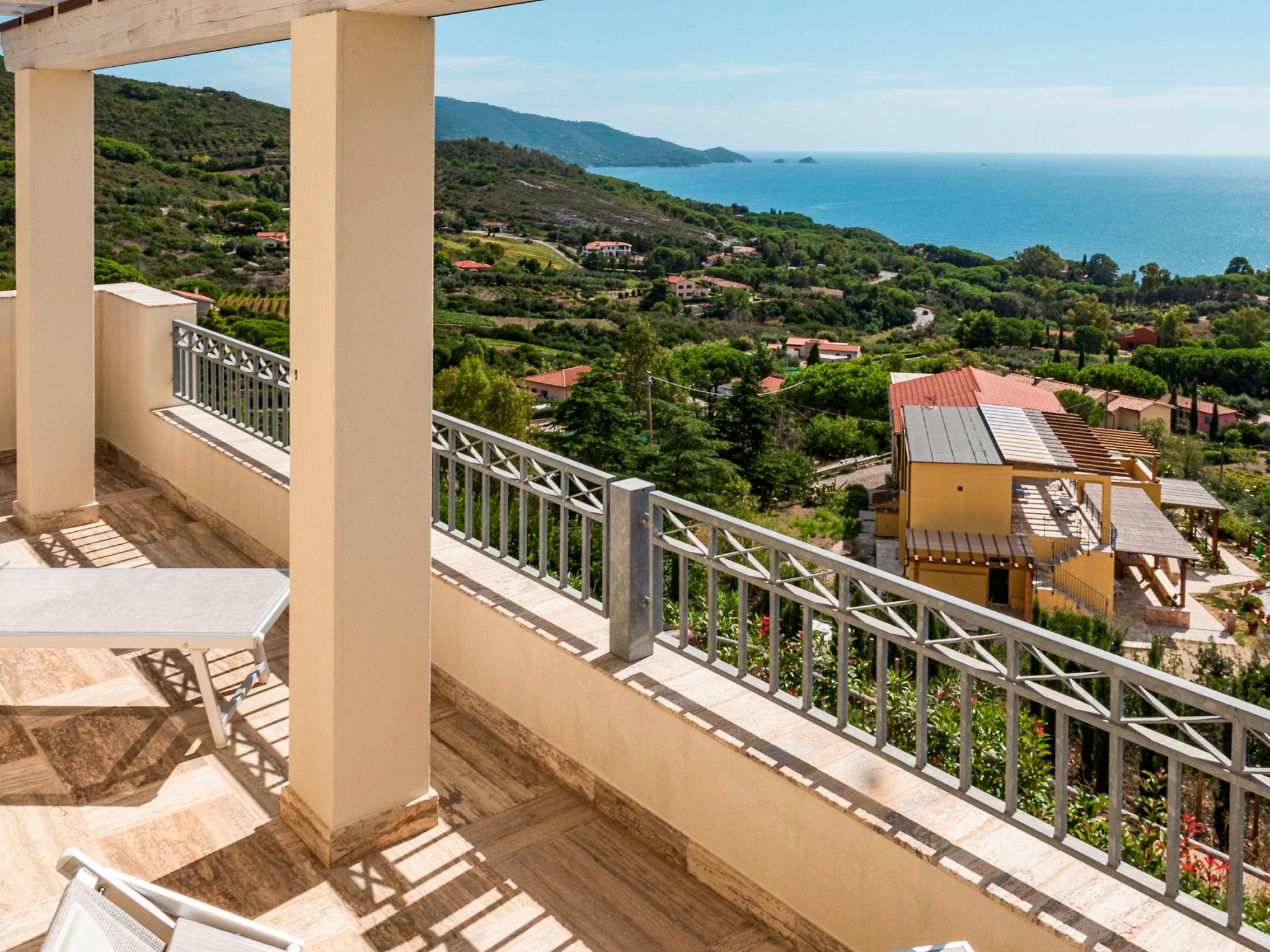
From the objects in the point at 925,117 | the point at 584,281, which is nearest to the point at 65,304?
the point at 584,281

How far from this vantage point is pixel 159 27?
3.16 meters

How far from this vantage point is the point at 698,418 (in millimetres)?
45875

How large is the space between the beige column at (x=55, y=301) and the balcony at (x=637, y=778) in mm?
1516

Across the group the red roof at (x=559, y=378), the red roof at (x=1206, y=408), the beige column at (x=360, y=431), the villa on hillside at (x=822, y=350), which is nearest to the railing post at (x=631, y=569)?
the beige column at (x=360, y=431)

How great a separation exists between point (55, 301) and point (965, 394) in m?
38.5

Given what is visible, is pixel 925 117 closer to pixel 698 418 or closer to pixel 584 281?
pixel 584 281

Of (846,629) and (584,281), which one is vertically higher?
(584,281)

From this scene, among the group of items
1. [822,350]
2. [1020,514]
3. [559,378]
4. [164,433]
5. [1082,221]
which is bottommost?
[1020,514]

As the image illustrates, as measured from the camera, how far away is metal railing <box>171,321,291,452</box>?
4551 millimetres

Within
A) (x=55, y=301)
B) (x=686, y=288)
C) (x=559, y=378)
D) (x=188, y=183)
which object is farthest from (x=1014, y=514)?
(x=686, y=288)

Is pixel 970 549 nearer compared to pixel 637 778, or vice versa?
pixel 637 778

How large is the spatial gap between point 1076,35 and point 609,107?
5597cm

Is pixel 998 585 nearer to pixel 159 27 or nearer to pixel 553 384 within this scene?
pixel 553 384

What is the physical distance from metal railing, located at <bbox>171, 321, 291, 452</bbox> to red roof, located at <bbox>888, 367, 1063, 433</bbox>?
115ft
